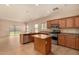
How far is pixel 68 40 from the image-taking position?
284 centimetres

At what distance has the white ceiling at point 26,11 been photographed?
2082 mm

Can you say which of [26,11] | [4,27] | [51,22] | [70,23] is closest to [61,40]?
[51,22]

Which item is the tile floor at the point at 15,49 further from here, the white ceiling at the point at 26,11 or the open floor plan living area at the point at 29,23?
the white ceiling at the point at 26,11

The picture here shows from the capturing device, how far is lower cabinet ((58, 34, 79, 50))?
2.63m

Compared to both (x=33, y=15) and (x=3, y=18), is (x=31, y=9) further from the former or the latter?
(x=3, y=18)

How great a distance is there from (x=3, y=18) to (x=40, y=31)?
942 millimetres

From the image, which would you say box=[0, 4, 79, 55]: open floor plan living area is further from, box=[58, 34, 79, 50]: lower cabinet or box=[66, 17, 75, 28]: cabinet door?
box=[66, 17, 75, 28]: cabinet door

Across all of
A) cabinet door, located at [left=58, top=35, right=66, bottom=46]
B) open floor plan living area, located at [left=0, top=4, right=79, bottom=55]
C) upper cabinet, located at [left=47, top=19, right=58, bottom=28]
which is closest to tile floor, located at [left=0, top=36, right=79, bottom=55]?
open floor plan living area, located at [left=0, top=4, right=79, bottom=55]

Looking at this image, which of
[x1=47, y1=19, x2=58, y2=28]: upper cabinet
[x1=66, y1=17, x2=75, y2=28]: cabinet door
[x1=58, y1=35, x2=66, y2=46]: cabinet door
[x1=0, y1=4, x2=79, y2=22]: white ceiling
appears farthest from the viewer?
[x1=66, y1=17, x2=75, y2=28]: cabinet door

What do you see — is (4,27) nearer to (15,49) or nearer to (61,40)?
(15,49)

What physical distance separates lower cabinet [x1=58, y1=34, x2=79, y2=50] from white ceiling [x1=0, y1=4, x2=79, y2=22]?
2.93 feet

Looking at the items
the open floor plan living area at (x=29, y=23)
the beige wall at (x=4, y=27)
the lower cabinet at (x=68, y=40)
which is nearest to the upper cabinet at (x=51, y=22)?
the open floor plan living area at (x=29, y=23)
